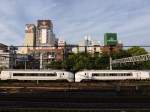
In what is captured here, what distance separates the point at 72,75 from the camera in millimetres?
71188

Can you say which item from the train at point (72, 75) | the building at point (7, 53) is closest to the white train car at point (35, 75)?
the train at point (72, 75)

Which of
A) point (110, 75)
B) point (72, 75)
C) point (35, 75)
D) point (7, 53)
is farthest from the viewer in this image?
point (110, 75)

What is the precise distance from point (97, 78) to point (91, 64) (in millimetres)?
37123

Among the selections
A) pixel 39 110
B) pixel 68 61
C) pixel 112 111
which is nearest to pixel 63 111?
pixel 39 110

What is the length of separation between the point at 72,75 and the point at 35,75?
7.92 meters

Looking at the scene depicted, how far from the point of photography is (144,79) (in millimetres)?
71500

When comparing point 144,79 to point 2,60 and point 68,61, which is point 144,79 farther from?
point 2,60

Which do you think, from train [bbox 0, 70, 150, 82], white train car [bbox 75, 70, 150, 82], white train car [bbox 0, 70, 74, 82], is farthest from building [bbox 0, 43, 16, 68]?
white train car [bbox 75, 70, 150, 82]

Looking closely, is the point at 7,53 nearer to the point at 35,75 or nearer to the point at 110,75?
the point at 35,75

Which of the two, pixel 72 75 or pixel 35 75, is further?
pixel 72 75

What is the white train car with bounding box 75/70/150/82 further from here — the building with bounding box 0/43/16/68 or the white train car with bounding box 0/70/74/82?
the building with bounding box 0/43/16/68

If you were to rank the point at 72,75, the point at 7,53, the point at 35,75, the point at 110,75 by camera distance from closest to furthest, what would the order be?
the point at 7,53
the point at 35,75
the point at 72,75
the point at 110,75

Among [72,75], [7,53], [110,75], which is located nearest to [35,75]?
[7,53]

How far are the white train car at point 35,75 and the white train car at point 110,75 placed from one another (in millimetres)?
2601
